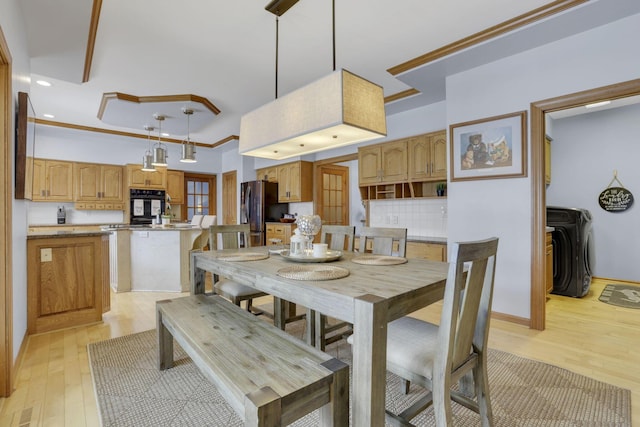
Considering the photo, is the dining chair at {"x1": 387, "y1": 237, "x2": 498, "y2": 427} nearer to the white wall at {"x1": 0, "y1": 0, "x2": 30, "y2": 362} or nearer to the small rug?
the white wall at {"x1": 0, "y1": 0, "x2": 30, "y2": 362}

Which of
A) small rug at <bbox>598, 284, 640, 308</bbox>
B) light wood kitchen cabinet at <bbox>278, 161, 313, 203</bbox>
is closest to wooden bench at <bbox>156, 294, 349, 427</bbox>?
small rug at <bbox>598, 284, 640, 308</bbox>

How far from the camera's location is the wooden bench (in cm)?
106

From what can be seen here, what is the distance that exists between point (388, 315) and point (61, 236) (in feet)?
9.95

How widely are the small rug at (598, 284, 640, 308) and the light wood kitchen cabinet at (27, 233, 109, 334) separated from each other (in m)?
5.56

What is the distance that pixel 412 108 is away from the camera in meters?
4.39

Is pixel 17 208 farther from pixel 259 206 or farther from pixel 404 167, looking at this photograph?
pixel 259 206

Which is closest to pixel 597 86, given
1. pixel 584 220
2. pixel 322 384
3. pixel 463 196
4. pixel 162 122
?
pixel 463 196

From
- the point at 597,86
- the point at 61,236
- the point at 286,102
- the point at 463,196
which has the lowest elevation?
the point at 61,236

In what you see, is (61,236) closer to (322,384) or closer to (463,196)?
(322,384)

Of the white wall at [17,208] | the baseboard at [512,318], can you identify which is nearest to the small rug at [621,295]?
the baseboard at [512,318]

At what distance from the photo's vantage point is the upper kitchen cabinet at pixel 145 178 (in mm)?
6195

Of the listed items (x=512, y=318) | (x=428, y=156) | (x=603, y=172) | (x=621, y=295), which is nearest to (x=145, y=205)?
(x=428, y=156)

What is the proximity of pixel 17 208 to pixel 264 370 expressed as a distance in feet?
7.19

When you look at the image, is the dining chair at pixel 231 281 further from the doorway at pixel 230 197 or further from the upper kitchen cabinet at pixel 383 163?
the doorway at pixel 230 197
